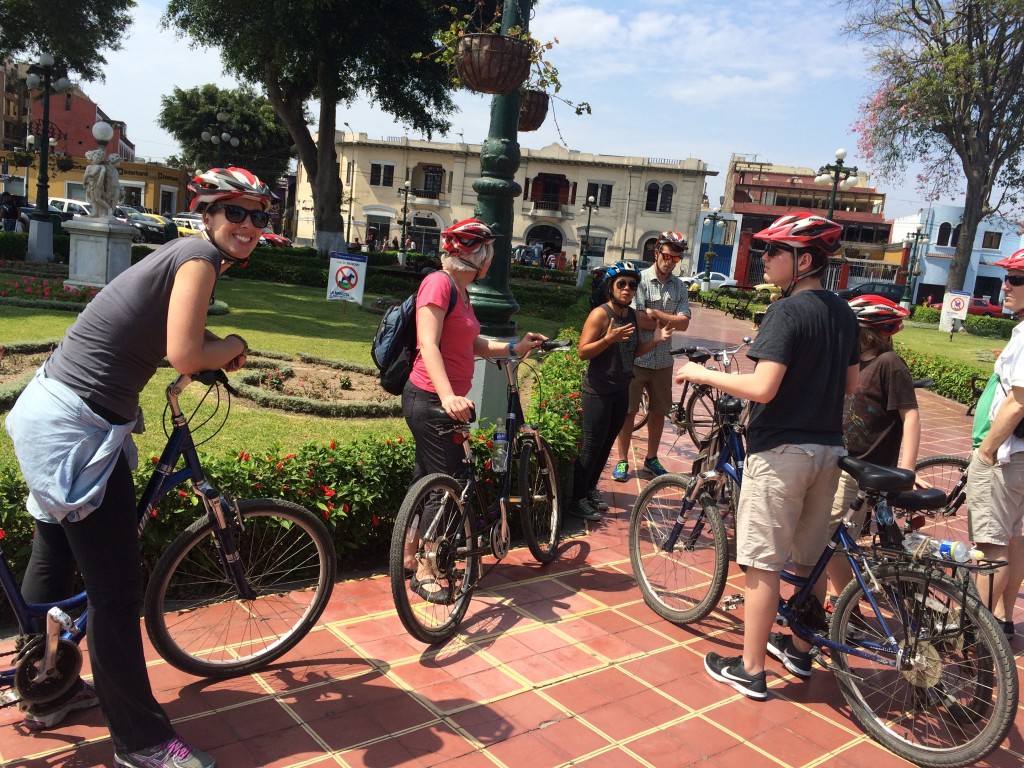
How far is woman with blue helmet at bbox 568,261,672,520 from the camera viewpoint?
17.6ft

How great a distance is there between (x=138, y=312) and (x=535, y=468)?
8.64 feet

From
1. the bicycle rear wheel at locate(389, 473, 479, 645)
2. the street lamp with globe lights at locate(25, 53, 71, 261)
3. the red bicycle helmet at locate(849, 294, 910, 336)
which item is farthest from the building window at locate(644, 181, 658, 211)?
the bicycle rear wheel at locate(389, 473, 479, 645)

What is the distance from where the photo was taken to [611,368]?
537 cm

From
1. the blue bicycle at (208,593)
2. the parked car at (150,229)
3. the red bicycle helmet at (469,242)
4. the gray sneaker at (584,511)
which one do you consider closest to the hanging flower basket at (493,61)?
the red bicycle helmet at (469,242)

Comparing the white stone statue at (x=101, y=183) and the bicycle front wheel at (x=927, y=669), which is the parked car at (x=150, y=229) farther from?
the bicycle front wheel at (x=927, y=669)

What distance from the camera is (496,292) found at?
5.46 meters

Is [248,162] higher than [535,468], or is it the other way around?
[248,162]

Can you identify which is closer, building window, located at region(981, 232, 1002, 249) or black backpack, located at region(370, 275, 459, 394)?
black backpack, located at region(370, 275, 459, 394)

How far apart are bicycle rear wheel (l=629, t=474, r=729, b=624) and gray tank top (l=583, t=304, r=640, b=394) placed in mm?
1273

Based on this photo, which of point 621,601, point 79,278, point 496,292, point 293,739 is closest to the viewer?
point 293,739

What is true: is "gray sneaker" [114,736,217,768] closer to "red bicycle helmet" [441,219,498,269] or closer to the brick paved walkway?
the brick paved walkway

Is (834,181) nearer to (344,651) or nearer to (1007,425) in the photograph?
(1007,425)

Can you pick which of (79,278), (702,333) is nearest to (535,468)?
(79,278)

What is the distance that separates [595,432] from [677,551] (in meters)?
1.32
